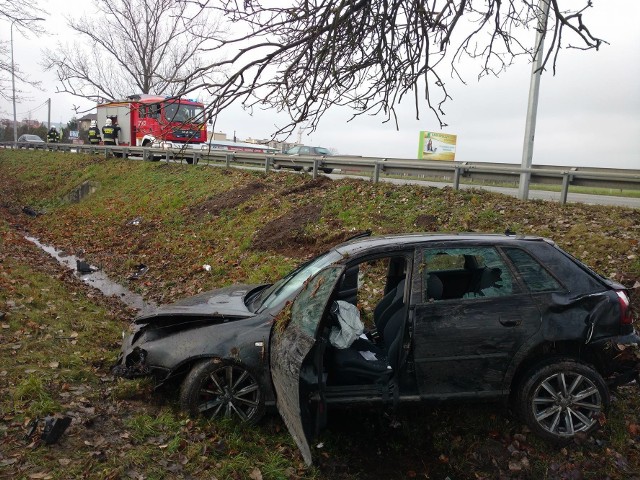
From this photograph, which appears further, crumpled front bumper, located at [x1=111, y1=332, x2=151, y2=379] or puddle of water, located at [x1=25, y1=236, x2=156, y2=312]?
puddle of water, located at [x1=25, y1=236, x2=156, y2=312]

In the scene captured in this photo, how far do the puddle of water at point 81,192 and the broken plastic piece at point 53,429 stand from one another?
1856 centimetres

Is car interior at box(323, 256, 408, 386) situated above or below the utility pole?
below

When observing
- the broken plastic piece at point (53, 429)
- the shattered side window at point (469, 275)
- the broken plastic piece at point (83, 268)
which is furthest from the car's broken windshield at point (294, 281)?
the broken plastic piece at point (83, 268)

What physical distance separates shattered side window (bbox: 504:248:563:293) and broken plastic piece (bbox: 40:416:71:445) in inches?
145

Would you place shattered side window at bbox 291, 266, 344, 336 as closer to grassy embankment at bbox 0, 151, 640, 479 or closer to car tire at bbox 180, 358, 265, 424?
car tire at bbox 180, 358, 265, 424

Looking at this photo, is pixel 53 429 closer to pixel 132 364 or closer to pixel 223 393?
pixel 132 364

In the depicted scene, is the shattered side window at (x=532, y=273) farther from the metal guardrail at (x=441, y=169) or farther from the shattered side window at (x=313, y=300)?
the metal guardrail at (x=441, y=169)

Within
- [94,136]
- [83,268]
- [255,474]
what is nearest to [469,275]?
[255,474]

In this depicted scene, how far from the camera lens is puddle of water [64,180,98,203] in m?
20.9

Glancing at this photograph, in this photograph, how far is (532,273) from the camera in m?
4.28

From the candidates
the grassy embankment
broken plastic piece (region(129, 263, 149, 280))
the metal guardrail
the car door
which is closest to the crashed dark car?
the car door

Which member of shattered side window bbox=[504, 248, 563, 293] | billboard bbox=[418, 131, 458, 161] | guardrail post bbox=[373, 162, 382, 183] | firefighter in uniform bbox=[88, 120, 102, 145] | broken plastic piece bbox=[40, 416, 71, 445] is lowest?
broken plastic piece bbox=[40, 416, 71, 445]

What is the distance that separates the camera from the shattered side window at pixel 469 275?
167 inches

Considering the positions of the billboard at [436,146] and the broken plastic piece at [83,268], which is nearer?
the broken plastic piece at [83,268]
